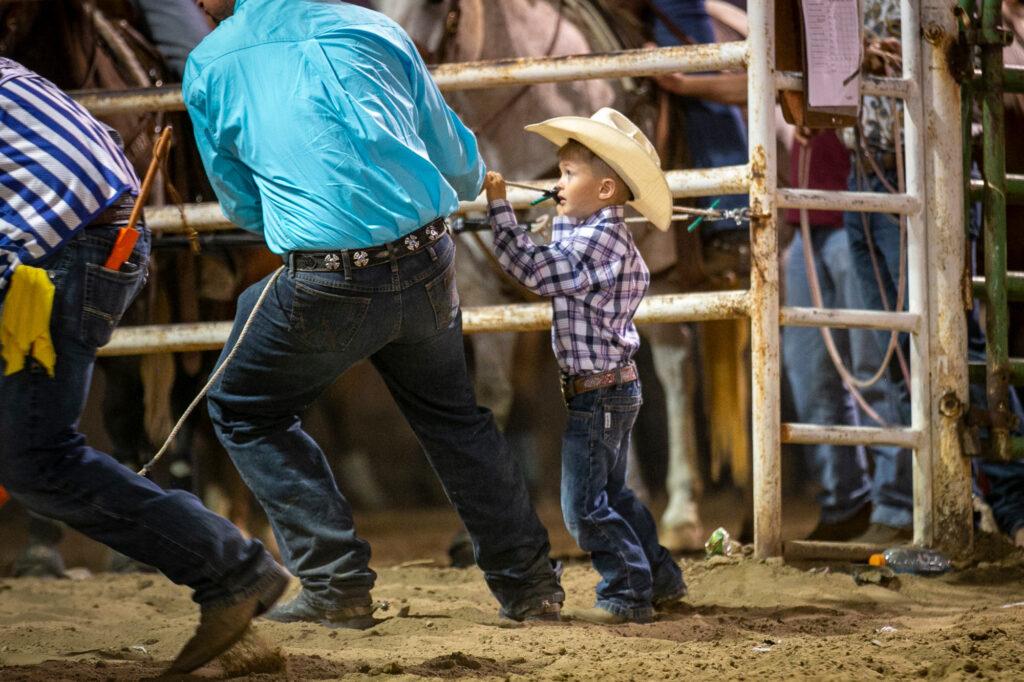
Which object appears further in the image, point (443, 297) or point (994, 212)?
point (994, 212)

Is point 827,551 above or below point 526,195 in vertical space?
below

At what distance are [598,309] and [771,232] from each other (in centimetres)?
82

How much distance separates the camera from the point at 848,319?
3871mm

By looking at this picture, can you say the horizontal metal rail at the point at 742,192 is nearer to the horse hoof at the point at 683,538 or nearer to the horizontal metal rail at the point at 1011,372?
the horizontal metal rail at the point at 1011,372

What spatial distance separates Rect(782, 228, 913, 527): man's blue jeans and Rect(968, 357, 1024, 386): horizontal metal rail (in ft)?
1.66

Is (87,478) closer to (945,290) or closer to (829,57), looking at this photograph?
(829,57)

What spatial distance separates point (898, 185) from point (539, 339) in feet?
4.85

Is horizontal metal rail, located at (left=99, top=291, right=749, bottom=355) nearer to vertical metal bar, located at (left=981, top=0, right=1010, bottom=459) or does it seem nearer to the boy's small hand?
the boy's small hand

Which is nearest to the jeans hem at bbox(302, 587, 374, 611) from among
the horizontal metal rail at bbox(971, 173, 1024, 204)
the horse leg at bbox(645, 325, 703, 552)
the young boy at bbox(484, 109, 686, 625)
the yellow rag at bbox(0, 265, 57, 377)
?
the young boy at bbox(484, 109, 686, 625)

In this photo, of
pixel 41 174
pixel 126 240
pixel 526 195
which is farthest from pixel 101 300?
pixel 526 195

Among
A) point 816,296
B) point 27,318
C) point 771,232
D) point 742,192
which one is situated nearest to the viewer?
point 27,318

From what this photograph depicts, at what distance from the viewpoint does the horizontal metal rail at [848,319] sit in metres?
3.84

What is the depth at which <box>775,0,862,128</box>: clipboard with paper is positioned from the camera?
3.83 m

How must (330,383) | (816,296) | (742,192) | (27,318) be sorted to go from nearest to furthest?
1. (27,318)
2. (330,383)
3. (742,192)
4. (816,296)
